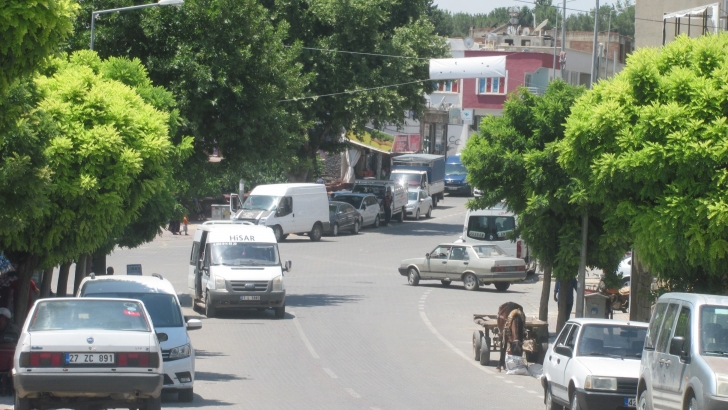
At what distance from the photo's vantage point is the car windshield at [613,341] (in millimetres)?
13688

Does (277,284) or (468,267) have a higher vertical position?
(277,284)

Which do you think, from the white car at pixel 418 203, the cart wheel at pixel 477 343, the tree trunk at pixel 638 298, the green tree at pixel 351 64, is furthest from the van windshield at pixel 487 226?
the white car at pixel 418 203

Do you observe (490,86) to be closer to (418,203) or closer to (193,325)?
(418,203)

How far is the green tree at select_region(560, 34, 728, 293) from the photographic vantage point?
12875mm

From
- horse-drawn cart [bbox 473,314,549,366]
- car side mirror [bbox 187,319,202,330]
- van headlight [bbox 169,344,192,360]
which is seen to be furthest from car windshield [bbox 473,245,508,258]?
van headlight [bbox 169,344,192,360]

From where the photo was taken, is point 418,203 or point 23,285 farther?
point 418,203

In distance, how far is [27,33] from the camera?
8156mm

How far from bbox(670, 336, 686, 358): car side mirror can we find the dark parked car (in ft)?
119

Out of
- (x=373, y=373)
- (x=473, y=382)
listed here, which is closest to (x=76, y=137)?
(x=373, y=373)

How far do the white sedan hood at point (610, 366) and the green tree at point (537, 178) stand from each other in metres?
6.29

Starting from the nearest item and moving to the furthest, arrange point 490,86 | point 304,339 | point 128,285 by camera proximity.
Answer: point 128,285 → point 304,339 → point 490,86

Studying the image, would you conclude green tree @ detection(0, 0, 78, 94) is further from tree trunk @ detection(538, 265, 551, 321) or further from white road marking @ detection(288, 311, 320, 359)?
tree trunk @ detection(538, 265, 551, 321)

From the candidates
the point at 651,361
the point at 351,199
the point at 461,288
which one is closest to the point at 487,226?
the point at 461,288

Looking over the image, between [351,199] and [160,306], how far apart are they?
34.5 metres
